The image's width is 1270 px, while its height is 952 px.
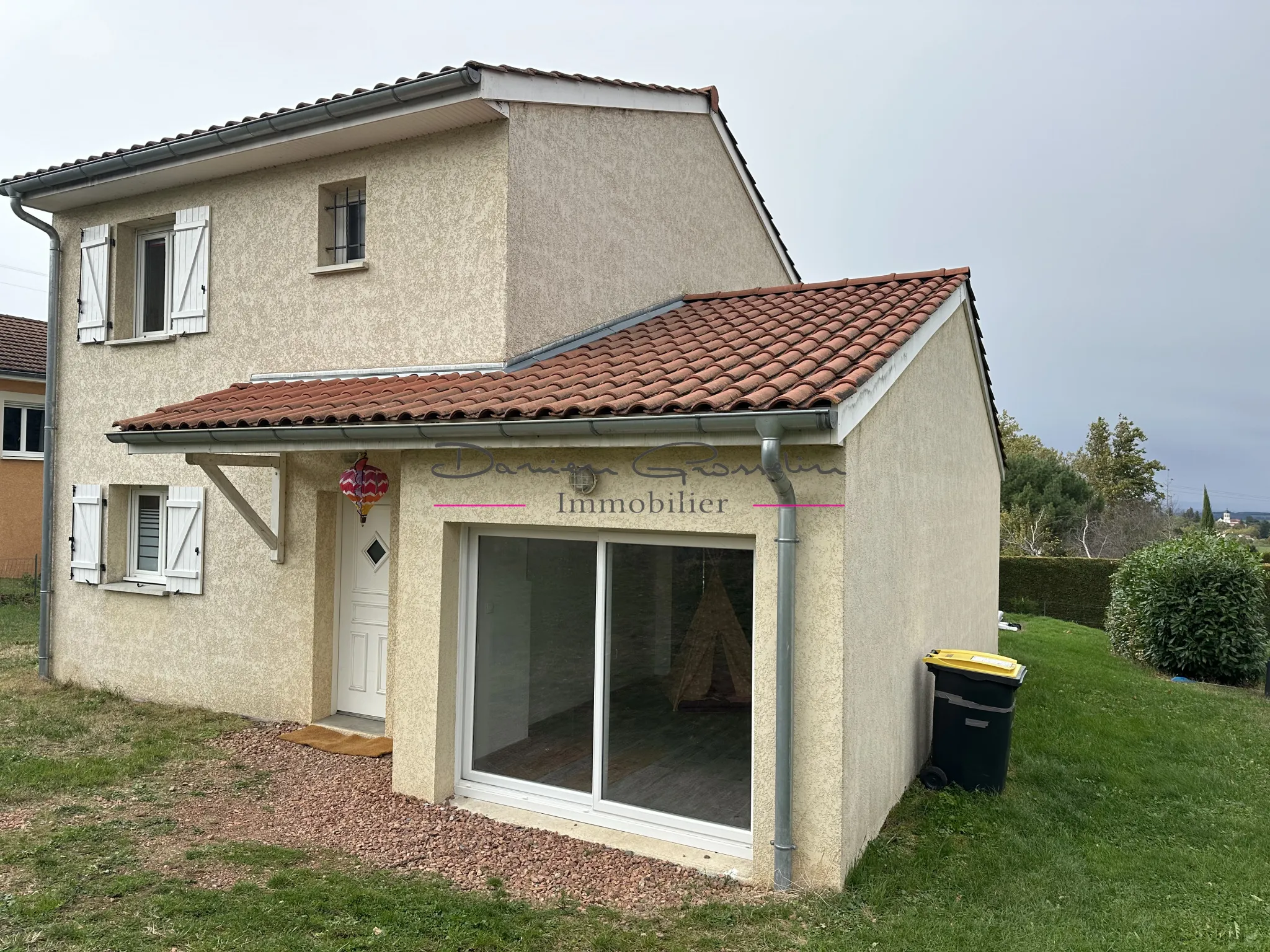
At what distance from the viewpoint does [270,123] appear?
8.15 meters

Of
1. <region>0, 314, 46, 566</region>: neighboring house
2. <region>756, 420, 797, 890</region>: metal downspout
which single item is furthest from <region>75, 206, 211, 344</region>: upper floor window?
<region>0, 314, 46, 566</region>: neighboring house

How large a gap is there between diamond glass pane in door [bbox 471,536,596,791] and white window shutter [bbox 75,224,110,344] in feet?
23.1

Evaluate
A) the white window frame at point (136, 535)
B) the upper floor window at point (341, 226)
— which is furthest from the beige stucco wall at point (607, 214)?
the white window frame at point (136, 535)

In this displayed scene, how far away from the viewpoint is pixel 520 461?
20.7ft

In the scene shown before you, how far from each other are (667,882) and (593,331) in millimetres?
5628

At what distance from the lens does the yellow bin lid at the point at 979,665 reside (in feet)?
22.5

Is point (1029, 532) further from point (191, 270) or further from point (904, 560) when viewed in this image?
point (191, 270)

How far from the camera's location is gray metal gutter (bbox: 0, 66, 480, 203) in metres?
7.30

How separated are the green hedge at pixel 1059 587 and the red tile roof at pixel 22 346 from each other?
2528cm

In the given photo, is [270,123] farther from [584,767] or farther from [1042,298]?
[1042,298]

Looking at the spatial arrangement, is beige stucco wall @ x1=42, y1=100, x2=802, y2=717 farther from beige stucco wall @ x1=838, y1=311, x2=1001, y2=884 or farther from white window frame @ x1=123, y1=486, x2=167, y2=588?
beige stucco wall @ x1=838, y1=311, x2=1001, y2=884

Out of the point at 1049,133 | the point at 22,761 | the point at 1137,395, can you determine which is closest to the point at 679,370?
the point at 22,761

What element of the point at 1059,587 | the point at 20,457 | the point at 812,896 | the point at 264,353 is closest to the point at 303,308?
the point at 264,353

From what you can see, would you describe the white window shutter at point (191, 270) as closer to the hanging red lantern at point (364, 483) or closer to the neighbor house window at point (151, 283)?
the neighbor house window at point (151, 283)
